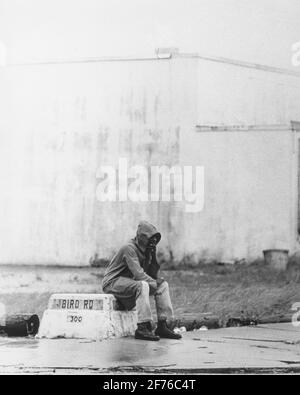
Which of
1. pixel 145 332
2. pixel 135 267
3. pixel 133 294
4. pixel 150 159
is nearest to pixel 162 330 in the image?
pixel 145 332

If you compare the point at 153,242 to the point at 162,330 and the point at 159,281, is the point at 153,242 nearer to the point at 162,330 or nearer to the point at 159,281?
the point at 159,281

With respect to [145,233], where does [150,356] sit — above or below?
below

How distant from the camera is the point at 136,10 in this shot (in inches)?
255

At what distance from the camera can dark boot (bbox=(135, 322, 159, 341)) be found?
19.7 ft

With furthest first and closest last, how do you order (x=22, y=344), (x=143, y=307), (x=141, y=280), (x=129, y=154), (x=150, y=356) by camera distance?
(x=129, y=154), (x=141, y=280), (x=143, y=307), (x=22, y=344), (x=150, y=356)

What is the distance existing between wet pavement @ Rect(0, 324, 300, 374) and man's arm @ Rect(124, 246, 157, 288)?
15.0 inches

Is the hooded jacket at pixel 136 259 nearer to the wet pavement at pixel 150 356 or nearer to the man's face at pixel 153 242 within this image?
the man's face at pixel 153 242

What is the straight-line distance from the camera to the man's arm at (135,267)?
242 inches

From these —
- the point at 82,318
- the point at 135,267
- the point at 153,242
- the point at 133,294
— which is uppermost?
the point at 153,242

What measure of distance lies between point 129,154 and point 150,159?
14cm

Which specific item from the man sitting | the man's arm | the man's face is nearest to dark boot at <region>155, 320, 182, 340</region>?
the man sitting

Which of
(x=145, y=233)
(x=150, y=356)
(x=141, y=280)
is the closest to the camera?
(x=150, y=356)

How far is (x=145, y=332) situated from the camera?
602 centimetres
